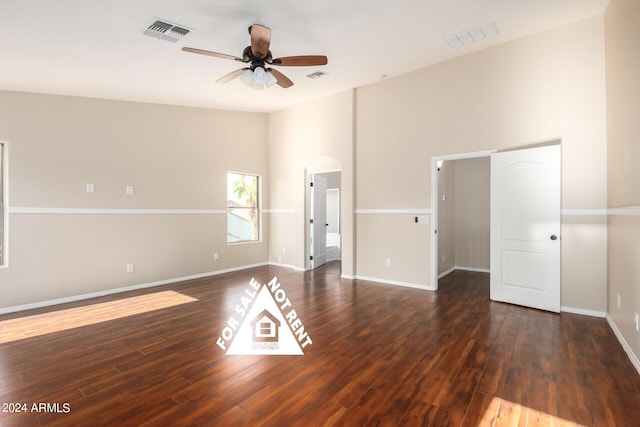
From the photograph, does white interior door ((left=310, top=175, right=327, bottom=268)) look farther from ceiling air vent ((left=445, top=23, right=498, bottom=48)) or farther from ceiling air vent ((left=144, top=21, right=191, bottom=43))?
ceiling air vent ((left=144, top=21, right=191, bottom=43))

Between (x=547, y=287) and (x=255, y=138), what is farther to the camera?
(x=255, y=138)

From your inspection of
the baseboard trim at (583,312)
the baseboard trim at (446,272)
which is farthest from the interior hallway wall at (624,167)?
the baseboard trim at (446,272)

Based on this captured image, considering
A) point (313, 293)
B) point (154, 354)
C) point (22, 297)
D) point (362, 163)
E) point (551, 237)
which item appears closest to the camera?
point (154, 354)

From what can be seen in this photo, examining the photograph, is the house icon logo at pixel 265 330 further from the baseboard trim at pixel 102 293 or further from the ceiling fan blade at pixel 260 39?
the ceiling fan blade at pixel 260 39

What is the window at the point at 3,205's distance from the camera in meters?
4.15

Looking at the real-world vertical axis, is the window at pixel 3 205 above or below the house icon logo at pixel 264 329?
above

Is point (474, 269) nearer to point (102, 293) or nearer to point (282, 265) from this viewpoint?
point (282, 265)

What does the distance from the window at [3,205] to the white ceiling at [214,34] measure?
927 millimetres

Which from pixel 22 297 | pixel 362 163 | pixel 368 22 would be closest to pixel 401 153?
pixel 362 163

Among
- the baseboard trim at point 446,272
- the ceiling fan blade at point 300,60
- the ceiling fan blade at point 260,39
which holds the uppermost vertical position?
the ceiling fan blade at point 260,39

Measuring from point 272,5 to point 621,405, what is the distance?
4382 mm

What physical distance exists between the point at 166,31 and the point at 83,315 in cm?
364

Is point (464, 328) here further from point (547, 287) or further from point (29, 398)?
point (29, 398)

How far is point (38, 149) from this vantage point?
433cm
